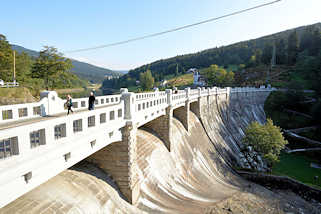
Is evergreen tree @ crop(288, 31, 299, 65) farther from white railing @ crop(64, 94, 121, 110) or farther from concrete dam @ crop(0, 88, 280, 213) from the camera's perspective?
white railing @ crop(64, 94, 121, 110)

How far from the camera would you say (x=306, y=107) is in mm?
65750

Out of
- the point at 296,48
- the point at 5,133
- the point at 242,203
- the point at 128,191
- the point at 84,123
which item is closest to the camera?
the point at 5,133

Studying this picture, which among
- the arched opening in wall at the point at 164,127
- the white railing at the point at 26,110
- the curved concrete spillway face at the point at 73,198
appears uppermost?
the white railing at the point at 26,110

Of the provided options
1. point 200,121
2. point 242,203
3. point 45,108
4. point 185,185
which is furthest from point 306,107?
point 45,108

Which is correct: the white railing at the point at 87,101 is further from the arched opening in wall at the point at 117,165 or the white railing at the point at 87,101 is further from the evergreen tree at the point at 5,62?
the evergreen tree at the point at 5,62

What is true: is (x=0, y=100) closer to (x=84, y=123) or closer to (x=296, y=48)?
(x=84, y=123)

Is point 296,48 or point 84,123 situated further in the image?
point 296,48

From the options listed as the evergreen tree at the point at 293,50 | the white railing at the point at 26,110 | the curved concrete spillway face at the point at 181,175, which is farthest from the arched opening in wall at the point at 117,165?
the evergreen tree at the point at 293,50

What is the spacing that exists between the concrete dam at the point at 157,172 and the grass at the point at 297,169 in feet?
21.8

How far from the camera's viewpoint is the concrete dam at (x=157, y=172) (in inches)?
379

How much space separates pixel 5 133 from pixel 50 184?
634cm

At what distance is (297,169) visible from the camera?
38.4 meters

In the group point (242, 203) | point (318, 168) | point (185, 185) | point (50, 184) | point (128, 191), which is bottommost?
point (318, 168)

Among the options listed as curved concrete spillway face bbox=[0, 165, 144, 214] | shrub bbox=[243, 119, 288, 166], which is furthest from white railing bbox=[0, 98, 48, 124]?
shrub bbox=[243, 119, 288, 166]
